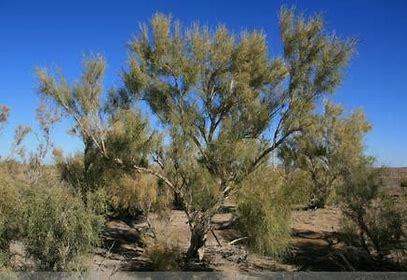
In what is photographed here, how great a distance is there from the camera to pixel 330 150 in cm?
3119

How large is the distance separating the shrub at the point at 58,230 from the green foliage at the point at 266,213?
15.1ft

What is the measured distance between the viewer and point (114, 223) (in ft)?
83.5

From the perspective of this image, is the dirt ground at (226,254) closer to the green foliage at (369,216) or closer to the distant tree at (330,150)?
the green foliage at (369,216)

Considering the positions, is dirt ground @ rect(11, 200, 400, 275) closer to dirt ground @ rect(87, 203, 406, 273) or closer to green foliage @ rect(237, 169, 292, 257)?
dirt ground @ rect(87, 203, 406, 273)

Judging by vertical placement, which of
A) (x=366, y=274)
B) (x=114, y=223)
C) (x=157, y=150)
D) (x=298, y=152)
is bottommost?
(x=366, y=274)

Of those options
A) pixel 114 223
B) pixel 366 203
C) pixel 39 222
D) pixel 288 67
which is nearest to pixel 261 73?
pixel 288 67

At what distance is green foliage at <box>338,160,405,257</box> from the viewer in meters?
18.2

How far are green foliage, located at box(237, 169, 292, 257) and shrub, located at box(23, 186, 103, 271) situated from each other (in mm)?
4604

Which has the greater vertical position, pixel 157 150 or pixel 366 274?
pixel 157 150

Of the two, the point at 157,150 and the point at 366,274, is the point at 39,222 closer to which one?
the point at 157,150

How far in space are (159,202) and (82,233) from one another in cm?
914

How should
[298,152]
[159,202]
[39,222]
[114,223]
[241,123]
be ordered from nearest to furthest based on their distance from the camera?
1. [39,222]
2. [241,123]
3. [159,202]
4. [114,223]
5. [298,152]

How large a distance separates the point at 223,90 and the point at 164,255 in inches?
213

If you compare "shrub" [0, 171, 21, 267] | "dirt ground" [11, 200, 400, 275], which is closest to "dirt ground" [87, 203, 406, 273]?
"dirt ground" [11, 200, 400, 275]
